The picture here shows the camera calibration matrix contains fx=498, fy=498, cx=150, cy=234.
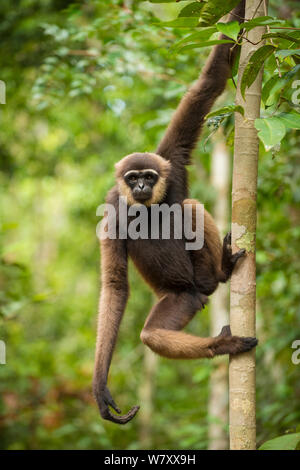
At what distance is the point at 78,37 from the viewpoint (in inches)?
200

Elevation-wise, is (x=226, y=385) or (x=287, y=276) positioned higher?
(x=287, y=276)

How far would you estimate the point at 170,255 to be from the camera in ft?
14.2

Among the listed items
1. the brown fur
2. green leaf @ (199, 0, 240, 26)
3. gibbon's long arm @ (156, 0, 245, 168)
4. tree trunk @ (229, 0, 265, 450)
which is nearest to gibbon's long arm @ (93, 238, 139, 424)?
the brown fur

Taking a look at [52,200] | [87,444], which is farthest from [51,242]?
[87,444]

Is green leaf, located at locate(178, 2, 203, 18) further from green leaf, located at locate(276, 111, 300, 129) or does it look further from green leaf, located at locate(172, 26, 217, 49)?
green leaf, located at locate(276, 111, 300, 129)

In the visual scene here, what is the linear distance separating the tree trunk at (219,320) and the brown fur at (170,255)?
6.50ft

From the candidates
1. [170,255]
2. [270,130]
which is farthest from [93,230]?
[270,130]

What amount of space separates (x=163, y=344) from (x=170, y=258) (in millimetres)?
850

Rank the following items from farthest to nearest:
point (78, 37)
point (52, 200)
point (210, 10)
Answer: point (52, 200)
point (78, 37)
point (210, 10)

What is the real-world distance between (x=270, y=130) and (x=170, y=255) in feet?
6.68

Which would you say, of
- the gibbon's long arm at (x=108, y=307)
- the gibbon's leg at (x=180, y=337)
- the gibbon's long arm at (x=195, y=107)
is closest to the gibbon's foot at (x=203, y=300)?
the gibbon's leg at (x=180, y=337)

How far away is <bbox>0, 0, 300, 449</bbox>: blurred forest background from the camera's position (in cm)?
549

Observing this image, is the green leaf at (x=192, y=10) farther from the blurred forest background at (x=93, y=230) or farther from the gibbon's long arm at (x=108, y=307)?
the gibbon's long arm at (x=108, y=307)
